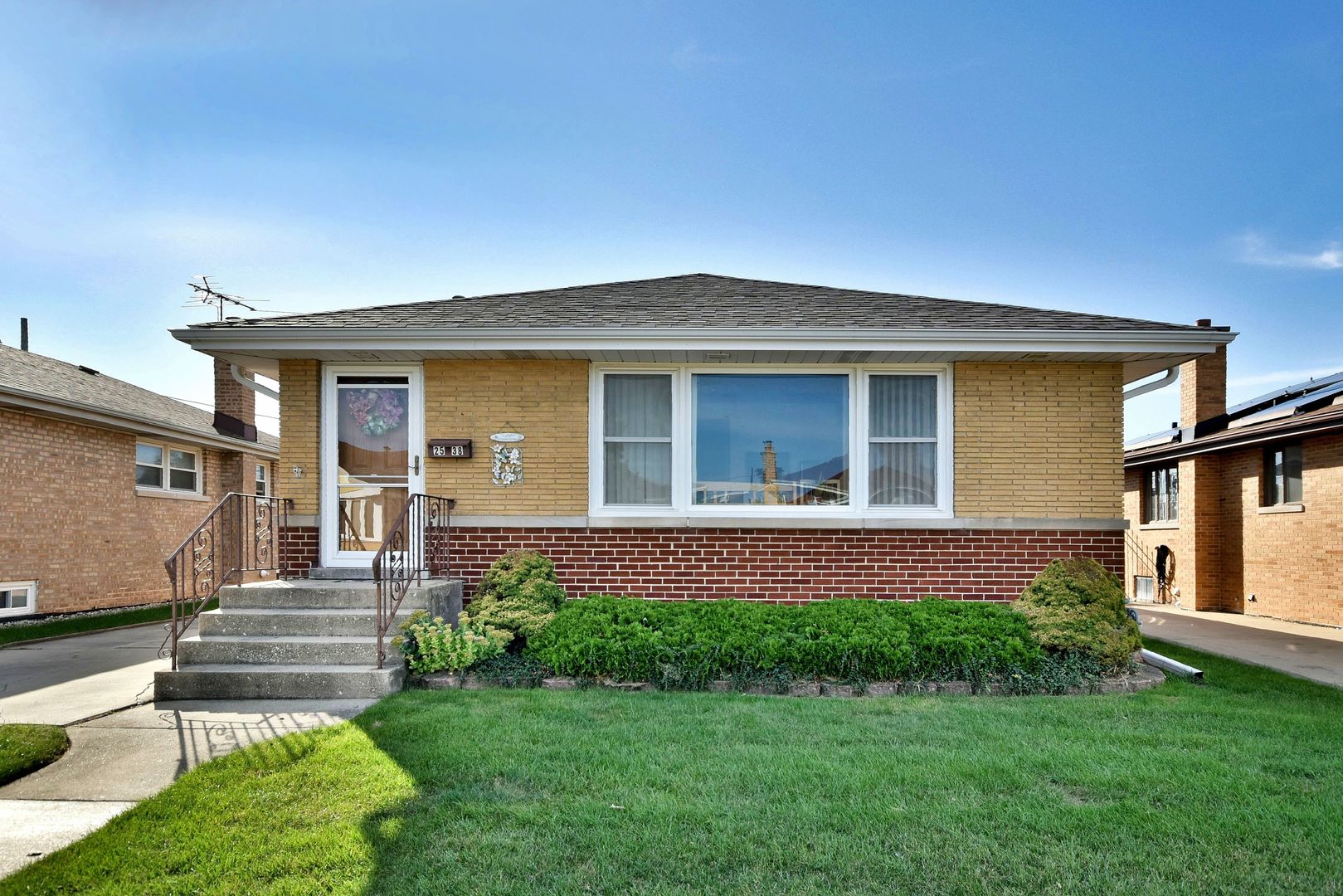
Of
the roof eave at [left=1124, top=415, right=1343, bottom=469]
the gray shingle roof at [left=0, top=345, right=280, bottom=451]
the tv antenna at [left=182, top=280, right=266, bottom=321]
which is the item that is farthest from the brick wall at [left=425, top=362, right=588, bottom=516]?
the tv antenna at [left=182, top=280, right=266, bottom=321]

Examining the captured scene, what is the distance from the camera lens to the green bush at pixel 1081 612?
6230 mm

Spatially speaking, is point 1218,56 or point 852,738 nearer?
point 852,738

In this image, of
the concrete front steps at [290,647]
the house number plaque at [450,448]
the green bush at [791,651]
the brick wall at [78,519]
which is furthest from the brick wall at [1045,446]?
the brick wall at [78,519]

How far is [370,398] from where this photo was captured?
7.91 metres

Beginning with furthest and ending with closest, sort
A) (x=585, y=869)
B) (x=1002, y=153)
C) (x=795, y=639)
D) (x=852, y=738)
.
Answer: (x=1002, y=153), (x=795, y=639), (x=852, y=738), (x=585, y=869)

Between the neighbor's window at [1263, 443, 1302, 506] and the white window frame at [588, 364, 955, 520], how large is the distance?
8863mm

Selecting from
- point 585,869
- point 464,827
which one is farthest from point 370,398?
point 585,869

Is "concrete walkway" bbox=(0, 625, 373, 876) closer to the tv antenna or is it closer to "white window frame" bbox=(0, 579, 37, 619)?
"white window frame" bbox=(0, 579, 37, 619)

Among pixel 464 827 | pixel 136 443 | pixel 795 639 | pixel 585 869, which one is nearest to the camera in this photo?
pixel 585 869

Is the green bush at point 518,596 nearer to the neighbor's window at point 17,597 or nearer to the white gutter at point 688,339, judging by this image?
the white gutter at point 688,339

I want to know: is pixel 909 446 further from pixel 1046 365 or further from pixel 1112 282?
pixel 1112 282

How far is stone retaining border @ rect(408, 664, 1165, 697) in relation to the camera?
5.95 meters

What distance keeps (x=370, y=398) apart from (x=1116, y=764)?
7179mm

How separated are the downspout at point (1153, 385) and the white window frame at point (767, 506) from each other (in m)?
2.19
